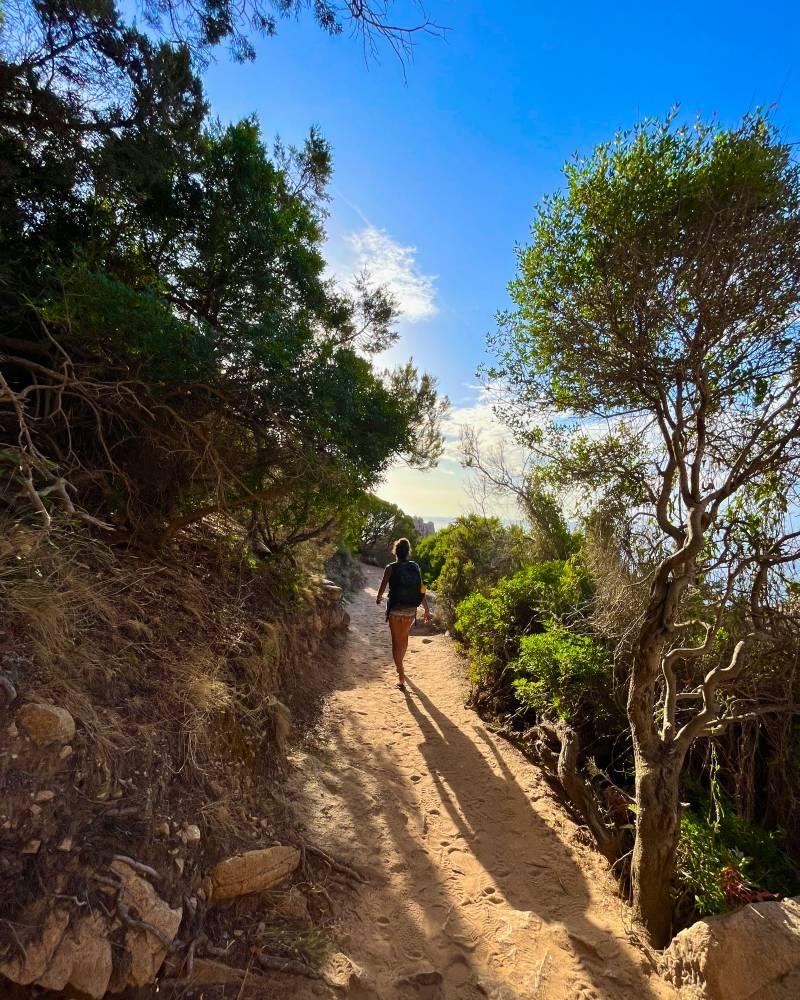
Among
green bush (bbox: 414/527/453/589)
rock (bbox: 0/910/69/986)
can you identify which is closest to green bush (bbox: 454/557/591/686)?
rock (bbox: 0/910/69/986)

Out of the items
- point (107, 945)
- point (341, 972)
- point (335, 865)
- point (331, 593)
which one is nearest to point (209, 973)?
point (107, 945)

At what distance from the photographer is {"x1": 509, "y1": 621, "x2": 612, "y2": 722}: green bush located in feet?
16.1

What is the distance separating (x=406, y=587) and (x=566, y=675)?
2.21 meters

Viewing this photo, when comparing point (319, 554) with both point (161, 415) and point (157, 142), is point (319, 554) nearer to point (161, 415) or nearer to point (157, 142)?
point (161, 415)

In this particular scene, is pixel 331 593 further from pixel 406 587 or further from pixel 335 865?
pixel 335 865

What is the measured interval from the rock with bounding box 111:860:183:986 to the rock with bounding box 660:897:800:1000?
302 centimetres

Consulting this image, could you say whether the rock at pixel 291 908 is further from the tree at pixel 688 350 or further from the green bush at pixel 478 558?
the green bush at pixel 478 558

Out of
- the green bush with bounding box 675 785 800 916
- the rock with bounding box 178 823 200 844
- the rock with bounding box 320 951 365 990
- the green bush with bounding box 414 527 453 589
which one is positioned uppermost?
the green bush with bounding box 414 527 453 589

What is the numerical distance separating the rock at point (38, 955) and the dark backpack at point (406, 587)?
14.7ft

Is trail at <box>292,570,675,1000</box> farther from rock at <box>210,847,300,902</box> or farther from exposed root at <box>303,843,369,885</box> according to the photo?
rock at <box>210,847,300,902</box>

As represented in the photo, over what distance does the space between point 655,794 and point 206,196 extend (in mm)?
6113

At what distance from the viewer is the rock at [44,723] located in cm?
221

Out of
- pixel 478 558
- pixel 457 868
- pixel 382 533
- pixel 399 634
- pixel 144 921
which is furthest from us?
pixel 382 533

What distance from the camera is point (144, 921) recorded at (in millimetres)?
2082
